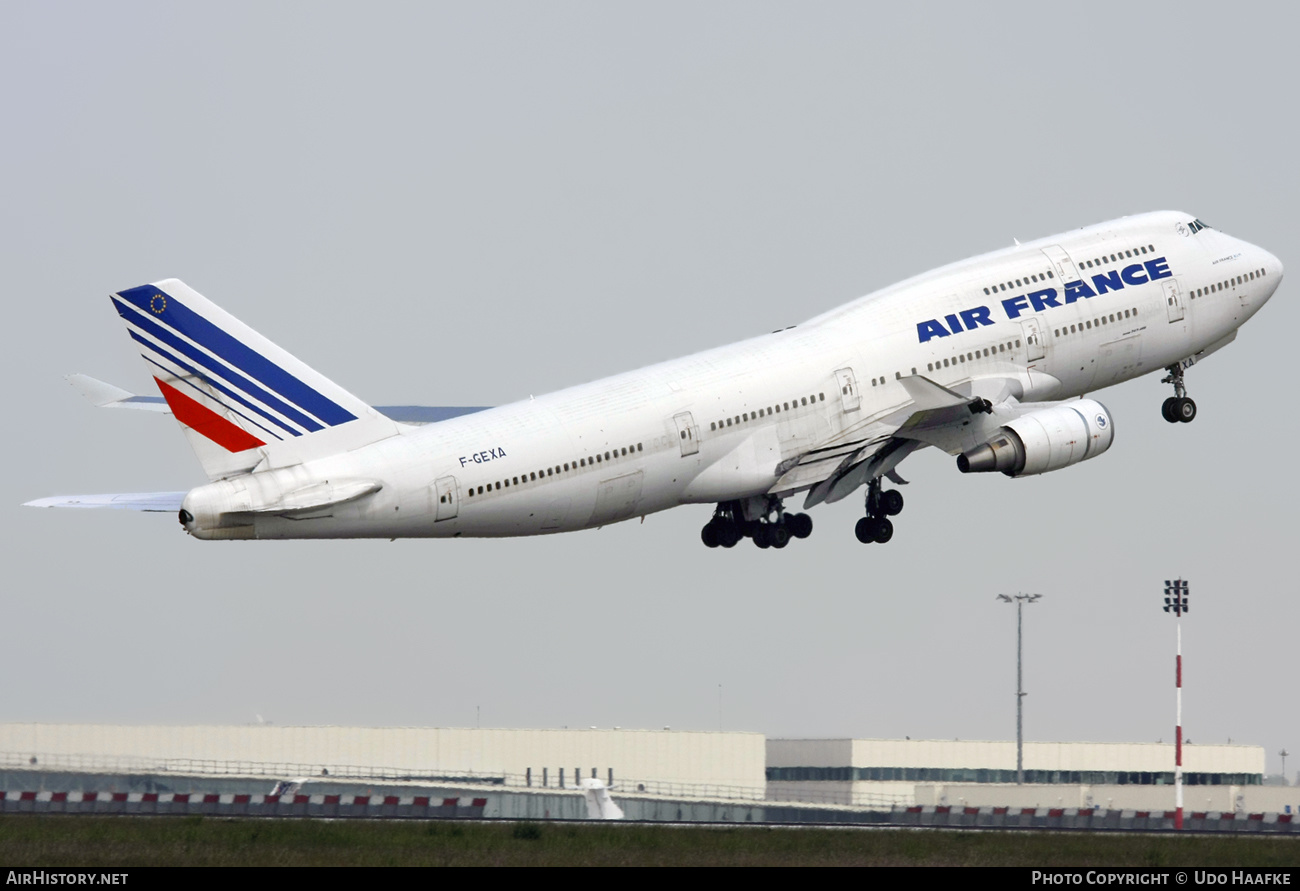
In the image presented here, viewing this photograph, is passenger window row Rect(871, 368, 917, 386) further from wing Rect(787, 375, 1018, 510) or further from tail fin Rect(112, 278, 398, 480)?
tail fin Rect(112, 278, 398, 480)

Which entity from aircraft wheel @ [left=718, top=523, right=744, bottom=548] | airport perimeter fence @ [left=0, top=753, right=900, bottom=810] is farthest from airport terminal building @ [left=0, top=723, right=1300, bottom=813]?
aircraft wheel @ [left=718, top=523, right=744, bottom=548]

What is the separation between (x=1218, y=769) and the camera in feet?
297

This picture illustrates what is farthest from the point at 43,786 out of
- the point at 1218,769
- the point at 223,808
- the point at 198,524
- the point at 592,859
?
the point at 1218,769

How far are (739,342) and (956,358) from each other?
603 centimetres

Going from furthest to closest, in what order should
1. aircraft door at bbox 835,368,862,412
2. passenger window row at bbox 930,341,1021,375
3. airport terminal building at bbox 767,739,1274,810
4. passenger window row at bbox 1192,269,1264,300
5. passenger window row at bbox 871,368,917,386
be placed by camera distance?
1. airport terminal building at bbox 767,739,1274,810
2. passenger window row at bbox 1192,269,1264,300
3. passenger window row at bbox 930,341,1021,375
4. passenger window row at bbox 871,368,917,386
5. aircraft door at bbox 835,368,862,412

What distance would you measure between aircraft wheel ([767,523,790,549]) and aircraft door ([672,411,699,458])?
6.05 m

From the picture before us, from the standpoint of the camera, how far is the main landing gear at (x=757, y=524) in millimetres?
56312

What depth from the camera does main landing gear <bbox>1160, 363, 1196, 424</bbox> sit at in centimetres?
6306

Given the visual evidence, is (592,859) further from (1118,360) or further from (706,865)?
(1118,360)

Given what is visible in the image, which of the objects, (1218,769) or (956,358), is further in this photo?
(1218,769)

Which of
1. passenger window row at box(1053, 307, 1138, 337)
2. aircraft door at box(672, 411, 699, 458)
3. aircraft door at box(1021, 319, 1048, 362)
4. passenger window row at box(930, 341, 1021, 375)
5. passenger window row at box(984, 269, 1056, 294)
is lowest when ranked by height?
aircraft door at box(672, 411, 699, 458)

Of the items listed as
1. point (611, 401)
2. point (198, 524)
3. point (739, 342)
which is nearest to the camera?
point (198, 524)

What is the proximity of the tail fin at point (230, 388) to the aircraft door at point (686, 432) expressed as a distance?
788 centimetres
